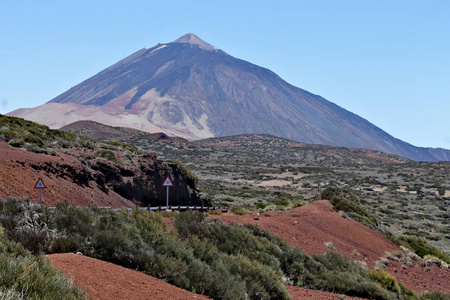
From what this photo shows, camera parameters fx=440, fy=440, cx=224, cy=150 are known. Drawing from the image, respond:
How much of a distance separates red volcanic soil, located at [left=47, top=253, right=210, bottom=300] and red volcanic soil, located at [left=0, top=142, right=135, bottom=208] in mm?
7201

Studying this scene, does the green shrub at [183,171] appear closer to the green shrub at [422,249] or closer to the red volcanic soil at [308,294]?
the green shrub at [422,249]

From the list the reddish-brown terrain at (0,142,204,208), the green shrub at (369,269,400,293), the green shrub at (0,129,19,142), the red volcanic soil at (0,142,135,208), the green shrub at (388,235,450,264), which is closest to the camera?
the green shrub at (369,269,400,293)

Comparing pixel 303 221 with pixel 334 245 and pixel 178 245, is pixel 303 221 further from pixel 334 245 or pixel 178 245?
pixel 178 245

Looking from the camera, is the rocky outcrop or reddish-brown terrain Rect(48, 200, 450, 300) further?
the rocky outcrop

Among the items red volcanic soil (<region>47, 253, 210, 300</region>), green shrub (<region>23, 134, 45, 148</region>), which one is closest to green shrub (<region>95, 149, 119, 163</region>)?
green shrub (<region>23, 134, 45, 148</region>)

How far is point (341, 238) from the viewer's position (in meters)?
18.8

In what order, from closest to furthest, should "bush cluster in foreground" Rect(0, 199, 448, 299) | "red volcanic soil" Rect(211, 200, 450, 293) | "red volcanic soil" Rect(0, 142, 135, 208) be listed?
"bush cluster in foreground" Rect(0, 199, 448, 299) → "red volcanic soil" Rect(0, 142, 135, 208) → "red volcanic soil" Rect(211, 200, 450, 293)

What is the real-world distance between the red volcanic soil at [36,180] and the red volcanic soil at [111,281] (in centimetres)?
720

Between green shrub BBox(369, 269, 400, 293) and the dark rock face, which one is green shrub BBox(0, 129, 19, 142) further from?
green shrub BBox(369, 269, 400, 293)

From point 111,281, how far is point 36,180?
1044 cm

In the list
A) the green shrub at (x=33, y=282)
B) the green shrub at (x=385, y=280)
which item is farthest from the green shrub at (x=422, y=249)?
the green shrub at (x=33, y=282)

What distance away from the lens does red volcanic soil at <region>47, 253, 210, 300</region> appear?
623 centimetres

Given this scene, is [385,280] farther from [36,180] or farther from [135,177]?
[135,177]

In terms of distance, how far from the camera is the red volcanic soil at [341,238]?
52.4 feet
